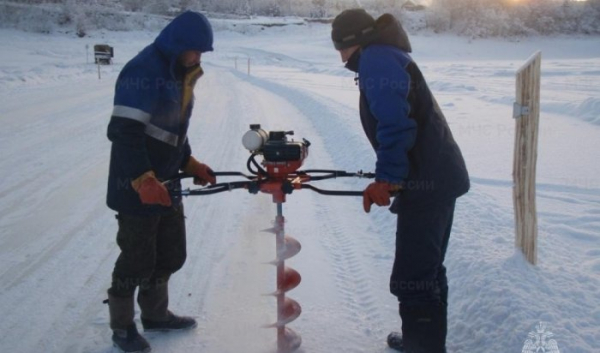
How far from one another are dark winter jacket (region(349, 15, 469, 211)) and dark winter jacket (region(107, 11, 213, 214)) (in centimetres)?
93

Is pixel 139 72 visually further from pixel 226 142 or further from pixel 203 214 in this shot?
pixel 226 142

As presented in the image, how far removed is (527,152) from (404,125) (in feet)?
5.68

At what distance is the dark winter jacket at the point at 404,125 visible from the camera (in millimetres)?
2445

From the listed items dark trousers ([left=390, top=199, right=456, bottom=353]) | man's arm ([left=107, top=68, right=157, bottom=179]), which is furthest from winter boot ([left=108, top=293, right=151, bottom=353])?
dark trousers ([left=390, top=199, right=456, bottom=353])

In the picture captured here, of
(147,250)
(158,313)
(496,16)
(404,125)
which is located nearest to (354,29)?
(404,125)

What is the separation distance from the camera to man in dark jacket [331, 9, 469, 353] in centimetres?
246

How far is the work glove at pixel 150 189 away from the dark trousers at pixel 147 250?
0.39 meters

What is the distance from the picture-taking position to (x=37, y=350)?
3215 millimetres

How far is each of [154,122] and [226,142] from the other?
6.09 m

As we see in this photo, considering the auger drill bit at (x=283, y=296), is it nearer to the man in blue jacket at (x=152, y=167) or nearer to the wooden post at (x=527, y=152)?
the man in blue jacket at (x=152, y=167)

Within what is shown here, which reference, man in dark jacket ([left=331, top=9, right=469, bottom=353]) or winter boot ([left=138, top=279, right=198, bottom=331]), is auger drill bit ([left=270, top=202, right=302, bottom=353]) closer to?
winter boot ([left=138, top=279, right=198, bottom=331])

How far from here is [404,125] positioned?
2.44 m

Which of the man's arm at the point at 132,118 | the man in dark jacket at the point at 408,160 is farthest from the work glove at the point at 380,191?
the man's arm at the point at 132,118

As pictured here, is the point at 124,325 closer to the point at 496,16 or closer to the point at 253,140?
the point at 253,140
